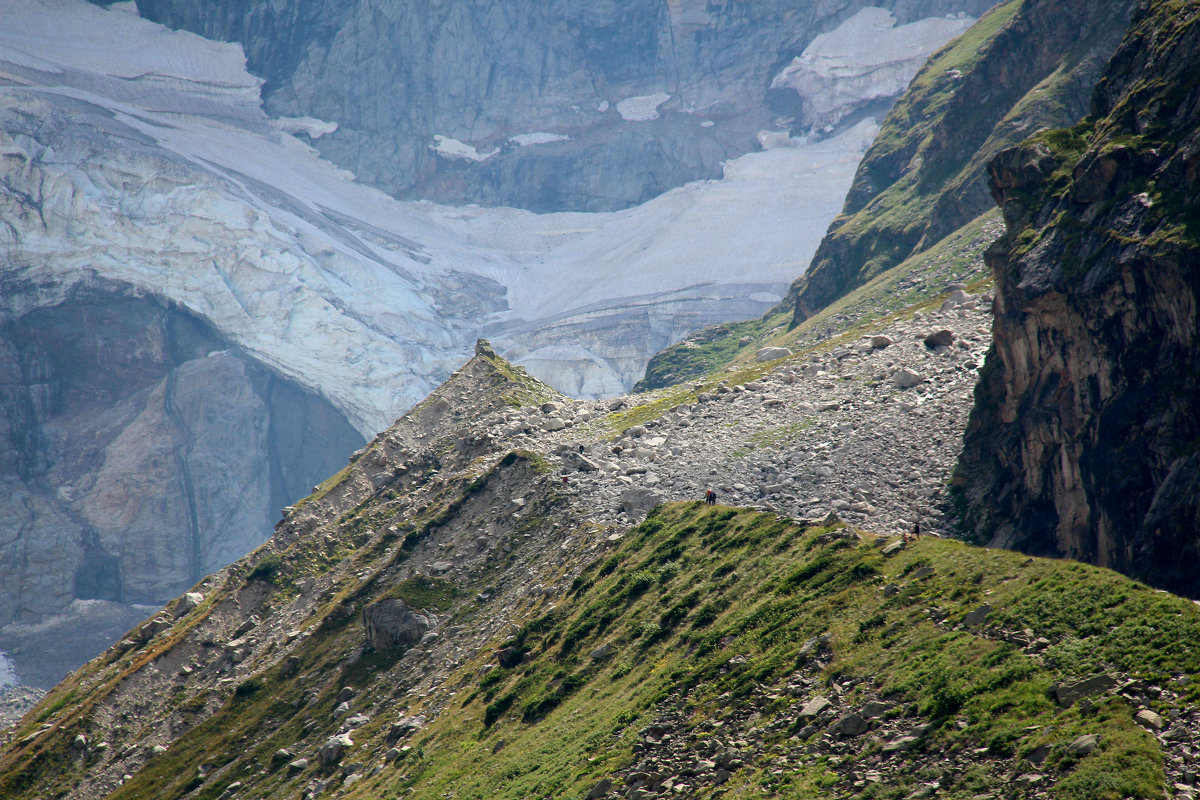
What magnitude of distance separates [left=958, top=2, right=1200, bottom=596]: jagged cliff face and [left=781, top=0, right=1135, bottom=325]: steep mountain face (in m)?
84.5

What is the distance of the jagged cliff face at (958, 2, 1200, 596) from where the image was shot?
29625 mm

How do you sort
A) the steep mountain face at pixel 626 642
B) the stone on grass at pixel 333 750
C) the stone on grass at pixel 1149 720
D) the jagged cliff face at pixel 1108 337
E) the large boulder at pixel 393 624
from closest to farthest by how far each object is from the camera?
1. the stone on grass at pixel 1149 720
2. the steep mountain face at pixel 626 642
3. the jagged cliff face at pixel 1108 337
4. the stone on grass at pixel 333 750
5. the large boulder at pixel 393 624

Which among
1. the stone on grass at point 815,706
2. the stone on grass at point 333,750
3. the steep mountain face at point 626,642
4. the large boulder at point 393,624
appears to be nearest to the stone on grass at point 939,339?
the steep mountain face at point 626,642

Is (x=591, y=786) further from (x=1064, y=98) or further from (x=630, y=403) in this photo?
(x=1064, y=98)

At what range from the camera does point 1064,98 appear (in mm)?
115500

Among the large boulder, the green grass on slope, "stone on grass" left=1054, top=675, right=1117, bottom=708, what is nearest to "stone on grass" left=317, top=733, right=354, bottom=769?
the green grass on slope

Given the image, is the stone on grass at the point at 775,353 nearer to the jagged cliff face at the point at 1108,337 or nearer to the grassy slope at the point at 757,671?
the jagged cliff face at the point at 1108,337

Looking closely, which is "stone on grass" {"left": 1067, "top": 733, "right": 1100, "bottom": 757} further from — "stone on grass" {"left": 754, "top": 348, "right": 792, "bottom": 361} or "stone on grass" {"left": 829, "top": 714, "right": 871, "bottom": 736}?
"stone on grass" {"left": 754, "top": 348, "right": 792, "bottom": 361}

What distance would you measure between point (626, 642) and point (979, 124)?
138 m

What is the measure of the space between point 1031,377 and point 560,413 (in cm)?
4062

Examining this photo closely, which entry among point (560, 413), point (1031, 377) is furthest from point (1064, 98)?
point (1031, 377)

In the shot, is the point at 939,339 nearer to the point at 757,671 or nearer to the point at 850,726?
the point at 757,671

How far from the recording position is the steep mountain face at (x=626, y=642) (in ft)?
62.7

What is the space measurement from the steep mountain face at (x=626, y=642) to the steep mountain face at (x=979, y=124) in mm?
70961
